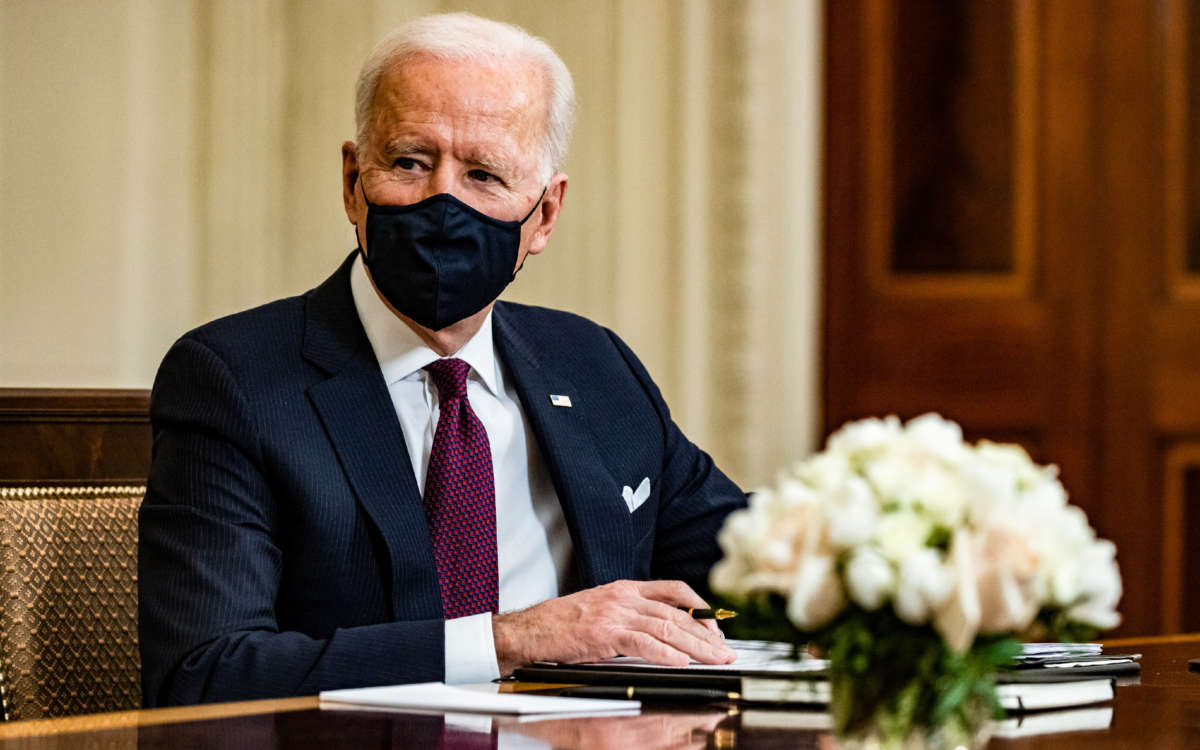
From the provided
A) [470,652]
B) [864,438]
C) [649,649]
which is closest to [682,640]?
[649,649]

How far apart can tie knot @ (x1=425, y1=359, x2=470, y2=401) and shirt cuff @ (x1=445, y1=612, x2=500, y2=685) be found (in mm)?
450

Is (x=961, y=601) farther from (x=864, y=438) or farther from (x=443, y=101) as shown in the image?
(x=443, y=101)

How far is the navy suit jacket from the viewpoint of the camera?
1.72 meters

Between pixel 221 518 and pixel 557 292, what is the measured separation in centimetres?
221

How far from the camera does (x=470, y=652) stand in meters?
1.71

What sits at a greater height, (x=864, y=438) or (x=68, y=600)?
(x=864, y=438)

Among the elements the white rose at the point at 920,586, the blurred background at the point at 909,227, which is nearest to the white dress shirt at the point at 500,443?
the white rose at the point at 920,586

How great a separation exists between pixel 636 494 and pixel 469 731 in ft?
3.12

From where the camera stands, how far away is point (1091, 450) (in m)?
4.33

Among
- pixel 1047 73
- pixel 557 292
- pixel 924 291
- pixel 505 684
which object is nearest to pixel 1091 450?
pixel 924 291

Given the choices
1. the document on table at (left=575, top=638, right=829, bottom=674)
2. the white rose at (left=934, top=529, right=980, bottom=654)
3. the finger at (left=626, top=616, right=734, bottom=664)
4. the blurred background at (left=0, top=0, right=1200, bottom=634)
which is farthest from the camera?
the blurred background at (left=0, top=0, right=1200, bottom=634)

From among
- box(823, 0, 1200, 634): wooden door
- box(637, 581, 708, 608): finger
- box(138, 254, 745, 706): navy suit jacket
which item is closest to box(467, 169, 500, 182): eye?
box(138, 254, 745, 706): navy suit jacket

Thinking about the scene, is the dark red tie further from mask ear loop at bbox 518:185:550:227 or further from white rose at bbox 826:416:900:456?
white rose at bbox 826:416:900:456

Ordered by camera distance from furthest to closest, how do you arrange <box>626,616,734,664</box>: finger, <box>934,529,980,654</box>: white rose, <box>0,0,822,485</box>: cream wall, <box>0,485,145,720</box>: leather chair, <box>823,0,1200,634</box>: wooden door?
<box>823,0,1200,634</box>: wooden door < <box>0,0,822,485</box>: cream wall < <box>0,485,145,720</box>: leather chair < <box>626,616,734,664</box>: finger < <box>934,529,980,654</box>: white rose
